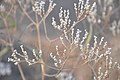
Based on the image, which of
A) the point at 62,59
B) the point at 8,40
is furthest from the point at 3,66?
the point at 62,59

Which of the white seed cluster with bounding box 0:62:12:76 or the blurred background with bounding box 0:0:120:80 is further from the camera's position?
the white seed cluster with bounding box 0:62:12:76

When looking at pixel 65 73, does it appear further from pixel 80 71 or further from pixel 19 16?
pixel 19 16

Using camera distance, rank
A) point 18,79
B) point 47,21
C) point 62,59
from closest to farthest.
Result: point 62,59
point 18,79
point 47,21

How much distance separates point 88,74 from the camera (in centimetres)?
411

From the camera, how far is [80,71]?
14.1ft

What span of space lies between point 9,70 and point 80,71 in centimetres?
79

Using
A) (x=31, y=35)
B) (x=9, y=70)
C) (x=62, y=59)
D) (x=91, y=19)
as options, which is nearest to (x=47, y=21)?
(x=31, y=35)

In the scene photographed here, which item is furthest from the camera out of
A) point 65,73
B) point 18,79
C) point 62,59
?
point 18,79

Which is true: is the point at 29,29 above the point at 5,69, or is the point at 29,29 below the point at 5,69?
above

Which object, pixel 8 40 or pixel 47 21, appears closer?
pixel 8 40

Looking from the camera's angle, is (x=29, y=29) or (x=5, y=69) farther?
(x=5, y=69)

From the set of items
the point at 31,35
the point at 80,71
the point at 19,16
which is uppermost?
the point at 19,16

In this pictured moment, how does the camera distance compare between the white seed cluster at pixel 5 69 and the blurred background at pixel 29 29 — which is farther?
the white seed cluster at pixel 5 69

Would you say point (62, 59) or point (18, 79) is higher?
point (62, 59)
